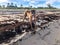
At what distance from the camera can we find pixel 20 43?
15148mm

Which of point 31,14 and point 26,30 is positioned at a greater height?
point 31,14

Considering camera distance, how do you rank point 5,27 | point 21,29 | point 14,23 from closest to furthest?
point 5,27
point 14,23
point 21,29

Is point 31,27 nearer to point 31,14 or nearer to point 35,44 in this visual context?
point 31,14

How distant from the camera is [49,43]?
1577 cm

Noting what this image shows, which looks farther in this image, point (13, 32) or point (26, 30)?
point (26, 30)

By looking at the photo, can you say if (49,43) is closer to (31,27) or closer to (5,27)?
(5,27)

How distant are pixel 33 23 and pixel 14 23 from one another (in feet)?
14.4

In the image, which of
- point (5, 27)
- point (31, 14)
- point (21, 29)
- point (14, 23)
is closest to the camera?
point (5, 27)

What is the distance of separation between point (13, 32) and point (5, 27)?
358 cm

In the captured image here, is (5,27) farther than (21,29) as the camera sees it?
No

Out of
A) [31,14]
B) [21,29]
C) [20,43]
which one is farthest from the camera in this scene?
[31,14]

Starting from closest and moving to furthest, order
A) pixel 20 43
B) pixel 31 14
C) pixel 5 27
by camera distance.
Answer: pixel 20 43
pixel 5 27
pixel 31 14

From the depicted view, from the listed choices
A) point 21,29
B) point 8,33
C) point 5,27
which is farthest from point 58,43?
point 21,29

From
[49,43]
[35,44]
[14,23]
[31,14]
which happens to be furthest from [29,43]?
[31,14]
